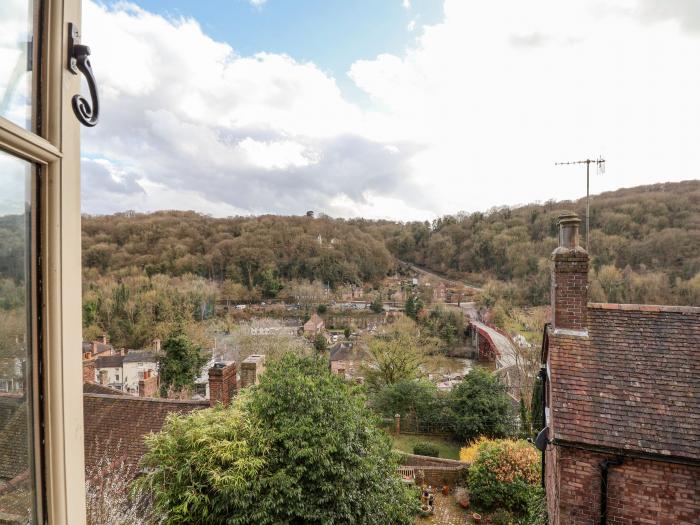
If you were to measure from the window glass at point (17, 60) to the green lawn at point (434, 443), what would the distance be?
1835cm

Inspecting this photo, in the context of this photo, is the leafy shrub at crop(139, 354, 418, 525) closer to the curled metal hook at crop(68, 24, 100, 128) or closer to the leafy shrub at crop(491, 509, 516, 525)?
the leafy shrub at crop(491, 509, 516, 525)

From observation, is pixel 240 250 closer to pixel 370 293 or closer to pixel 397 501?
A: pixel 370 293

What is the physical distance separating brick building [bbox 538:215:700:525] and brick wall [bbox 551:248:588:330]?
2cm

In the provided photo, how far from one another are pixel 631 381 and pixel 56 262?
7470mm

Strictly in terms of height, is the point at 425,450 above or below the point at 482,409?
below

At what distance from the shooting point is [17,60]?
0.82 metres

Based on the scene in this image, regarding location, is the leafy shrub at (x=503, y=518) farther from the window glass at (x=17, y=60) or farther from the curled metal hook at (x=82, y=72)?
the window glass at (x=17, y=60)

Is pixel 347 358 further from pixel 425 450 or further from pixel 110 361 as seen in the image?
pixel 110 361

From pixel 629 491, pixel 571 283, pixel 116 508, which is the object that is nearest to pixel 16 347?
pixel 116 508

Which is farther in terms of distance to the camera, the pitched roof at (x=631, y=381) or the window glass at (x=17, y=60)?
the pitched roof at (x=631, y=381)

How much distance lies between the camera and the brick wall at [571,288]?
21.5 feet

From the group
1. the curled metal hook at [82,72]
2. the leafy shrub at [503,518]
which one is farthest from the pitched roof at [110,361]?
the curled metal hook at [82,72]

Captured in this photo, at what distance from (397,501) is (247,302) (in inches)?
1800

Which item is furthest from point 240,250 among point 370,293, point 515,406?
point 515,406
